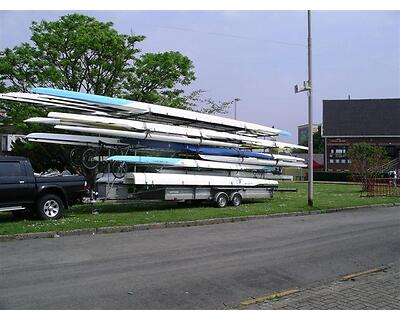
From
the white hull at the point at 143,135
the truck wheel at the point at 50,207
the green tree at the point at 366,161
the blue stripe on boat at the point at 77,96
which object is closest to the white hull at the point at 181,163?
the white hull at the point at 143,135

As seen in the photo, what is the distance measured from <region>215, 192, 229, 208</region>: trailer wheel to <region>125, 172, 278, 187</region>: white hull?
361mm

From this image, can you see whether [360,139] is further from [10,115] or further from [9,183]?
[9,183]

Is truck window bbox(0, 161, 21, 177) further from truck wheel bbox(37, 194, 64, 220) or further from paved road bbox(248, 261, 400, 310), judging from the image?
paved road bbox(248, 261, 400, 310)

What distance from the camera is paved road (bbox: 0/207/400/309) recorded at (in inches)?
244

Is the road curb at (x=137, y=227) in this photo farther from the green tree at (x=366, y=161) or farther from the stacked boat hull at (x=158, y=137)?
the green tree at (x=366, y=161)

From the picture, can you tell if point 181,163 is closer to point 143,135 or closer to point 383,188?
point 143,135

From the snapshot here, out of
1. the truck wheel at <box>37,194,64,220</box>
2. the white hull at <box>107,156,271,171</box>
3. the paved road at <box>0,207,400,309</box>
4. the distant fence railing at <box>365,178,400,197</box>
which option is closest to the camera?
the paved road at <box>0,207,400,309</box>

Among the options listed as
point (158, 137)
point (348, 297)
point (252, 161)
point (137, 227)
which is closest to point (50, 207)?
point (137, 227)

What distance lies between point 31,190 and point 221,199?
788 centimetres

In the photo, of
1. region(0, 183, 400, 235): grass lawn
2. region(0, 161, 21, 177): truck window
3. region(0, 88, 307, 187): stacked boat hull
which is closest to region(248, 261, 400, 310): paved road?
region(0, 183, 400, 235): grass lawn

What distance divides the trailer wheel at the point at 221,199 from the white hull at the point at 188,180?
14.2 inches

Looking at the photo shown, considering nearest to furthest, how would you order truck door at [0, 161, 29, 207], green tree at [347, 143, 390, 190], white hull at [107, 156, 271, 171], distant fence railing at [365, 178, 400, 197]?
truck door at [0, 161, 29, 207]
white hull at [107, 156, 271, 171]
distant fence railing at [365, 178, 400, 197]
green tree at [347, 143, 390, 190]

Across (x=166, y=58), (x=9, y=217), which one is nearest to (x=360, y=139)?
(x=166, y=58)

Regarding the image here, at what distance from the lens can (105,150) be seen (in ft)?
57.9
